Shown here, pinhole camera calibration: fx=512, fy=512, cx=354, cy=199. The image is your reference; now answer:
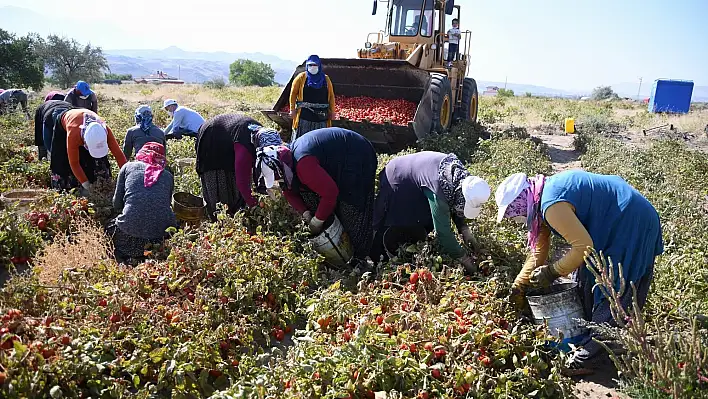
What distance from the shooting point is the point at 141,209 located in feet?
12.9

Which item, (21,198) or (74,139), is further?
(74,139)

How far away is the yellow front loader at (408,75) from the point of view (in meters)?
8.14

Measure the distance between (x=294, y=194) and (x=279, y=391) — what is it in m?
1.98

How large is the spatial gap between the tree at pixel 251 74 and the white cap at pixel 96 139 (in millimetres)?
50625

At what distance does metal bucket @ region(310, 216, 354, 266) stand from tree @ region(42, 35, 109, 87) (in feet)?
125

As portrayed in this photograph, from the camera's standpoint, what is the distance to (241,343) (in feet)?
9.56

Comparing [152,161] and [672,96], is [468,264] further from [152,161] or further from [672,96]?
[672,96]

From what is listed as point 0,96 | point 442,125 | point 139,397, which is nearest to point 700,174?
point 442,125

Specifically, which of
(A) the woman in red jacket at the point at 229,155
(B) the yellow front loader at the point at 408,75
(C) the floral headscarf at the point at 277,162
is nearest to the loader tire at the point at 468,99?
(B) the yellow front loader at the point at 408,75

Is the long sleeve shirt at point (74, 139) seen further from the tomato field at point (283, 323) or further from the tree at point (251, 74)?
the tree at point (251, 74)

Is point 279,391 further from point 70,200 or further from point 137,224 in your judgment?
point 70,200

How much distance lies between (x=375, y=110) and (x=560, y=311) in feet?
19.1

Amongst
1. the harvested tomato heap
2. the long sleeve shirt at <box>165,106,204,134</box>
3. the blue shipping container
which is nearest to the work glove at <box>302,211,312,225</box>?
the long sleeve shirt at <box>165,106,204,134</box>

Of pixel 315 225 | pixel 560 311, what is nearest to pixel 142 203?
pixel 315 225
